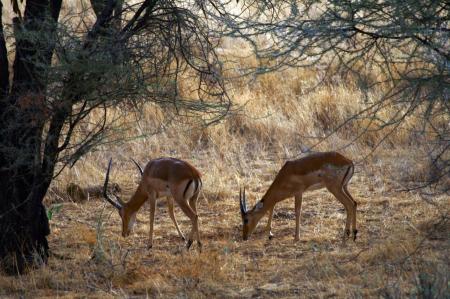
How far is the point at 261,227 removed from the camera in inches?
405

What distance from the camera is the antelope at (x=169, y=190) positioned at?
936cm

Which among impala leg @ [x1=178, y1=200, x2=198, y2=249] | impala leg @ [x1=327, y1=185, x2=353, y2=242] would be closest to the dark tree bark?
impala leg @ [x1=178, y1=200, x2=198, y2=249]

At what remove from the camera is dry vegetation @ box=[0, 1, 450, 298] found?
7.45 meters

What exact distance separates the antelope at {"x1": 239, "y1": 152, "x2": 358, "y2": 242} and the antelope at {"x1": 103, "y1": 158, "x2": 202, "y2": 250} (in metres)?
0.58

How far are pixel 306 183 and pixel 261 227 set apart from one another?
33.4 inches

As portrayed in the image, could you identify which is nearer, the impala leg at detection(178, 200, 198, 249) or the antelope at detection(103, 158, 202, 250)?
the impala leg at detection(178, 200, 198, 249)

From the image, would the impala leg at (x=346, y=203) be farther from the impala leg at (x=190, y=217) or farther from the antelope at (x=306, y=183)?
the impala leg at (x=190, y=217)

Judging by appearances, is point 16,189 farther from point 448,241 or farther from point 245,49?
point 245,49

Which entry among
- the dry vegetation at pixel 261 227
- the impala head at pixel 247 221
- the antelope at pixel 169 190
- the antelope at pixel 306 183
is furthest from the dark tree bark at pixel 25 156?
the antelope at pixel 306 183

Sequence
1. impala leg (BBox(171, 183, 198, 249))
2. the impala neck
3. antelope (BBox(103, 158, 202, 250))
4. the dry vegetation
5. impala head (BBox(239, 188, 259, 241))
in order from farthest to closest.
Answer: the impala neck, impala head (BBox(239, 188, 259, 241)), antelope (BBox(103, 158, 202, 250)), impala leg (BBox(171, 183, 198, 249)), the dry vegetation

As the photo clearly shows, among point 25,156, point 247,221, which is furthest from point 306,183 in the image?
point 25,156

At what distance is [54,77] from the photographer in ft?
24.3

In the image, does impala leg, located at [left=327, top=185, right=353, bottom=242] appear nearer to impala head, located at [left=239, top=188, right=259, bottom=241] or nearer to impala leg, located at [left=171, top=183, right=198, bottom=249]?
impala head, located at [left=239, top=188, right=259, bottom=241]

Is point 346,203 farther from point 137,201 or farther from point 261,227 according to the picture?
point 137,201
